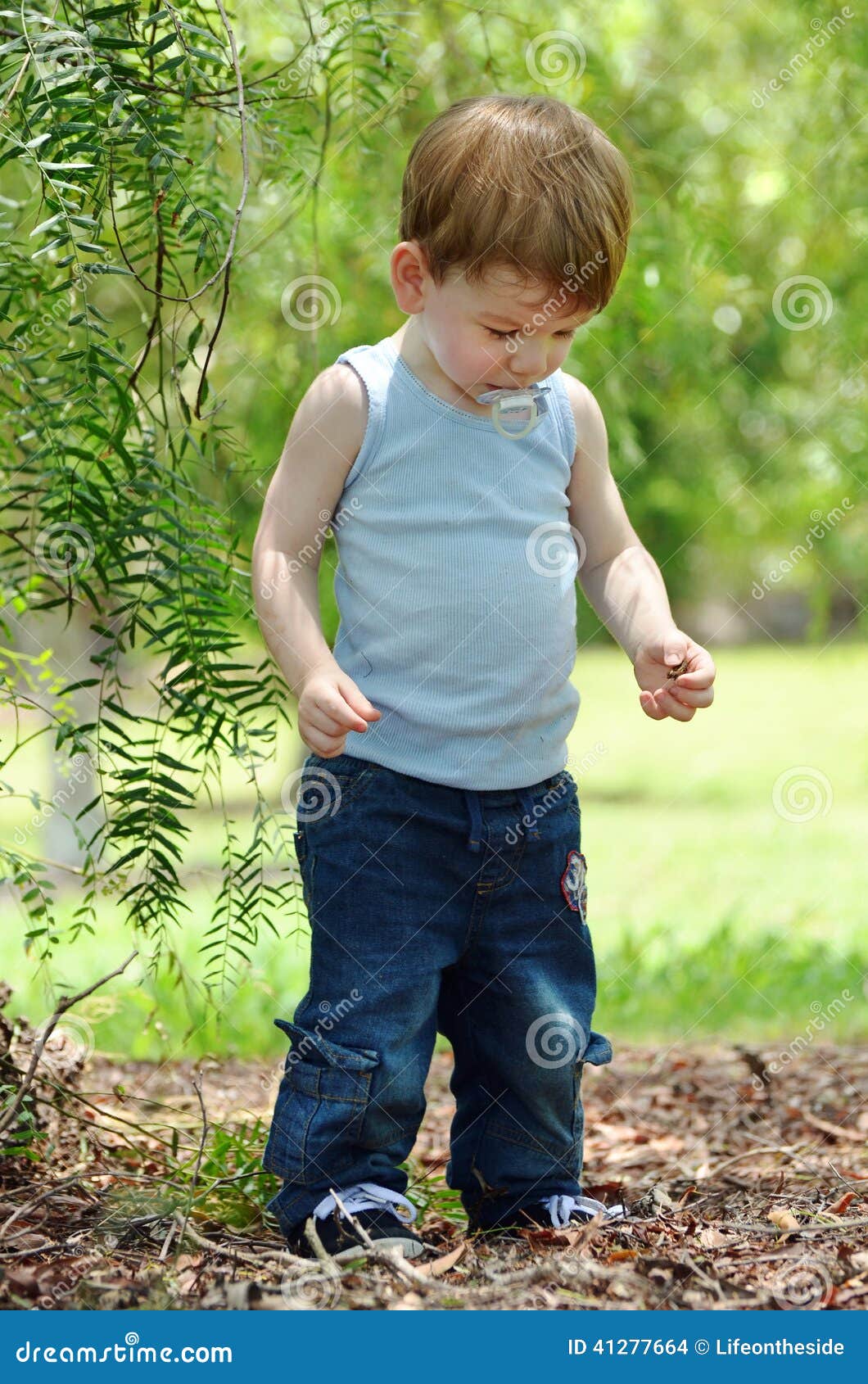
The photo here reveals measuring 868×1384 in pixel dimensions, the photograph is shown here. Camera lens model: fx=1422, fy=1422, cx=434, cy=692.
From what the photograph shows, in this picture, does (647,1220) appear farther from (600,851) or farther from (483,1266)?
(600,851)

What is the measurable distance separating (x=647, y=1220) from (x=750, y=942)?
3.73 m

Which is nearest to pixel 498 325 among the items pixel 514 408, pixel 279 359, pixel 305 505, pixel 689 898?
pixel 514 408

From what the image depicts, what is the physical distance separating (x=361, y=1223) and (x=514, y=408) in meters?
1.14

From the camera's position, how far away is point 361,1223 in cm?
191

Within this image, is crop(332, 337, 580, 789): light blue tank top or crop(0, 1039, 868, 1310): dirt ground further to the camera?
crop(332, 337, 580, 789): light blue tank top

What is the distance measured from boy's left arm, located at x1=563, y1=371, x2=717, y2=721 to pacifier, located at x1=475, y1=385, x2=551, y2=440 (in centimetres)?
14

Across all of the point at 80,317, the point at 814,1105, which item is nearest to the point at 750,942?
the point at 814,1105

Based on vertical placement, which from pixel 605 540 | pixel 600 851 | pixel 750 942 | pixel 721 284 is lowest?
pixel 600 851

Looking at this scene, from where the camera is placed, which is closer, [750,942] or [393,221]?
[393,221]

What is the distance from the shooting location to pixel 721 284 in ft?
19.1

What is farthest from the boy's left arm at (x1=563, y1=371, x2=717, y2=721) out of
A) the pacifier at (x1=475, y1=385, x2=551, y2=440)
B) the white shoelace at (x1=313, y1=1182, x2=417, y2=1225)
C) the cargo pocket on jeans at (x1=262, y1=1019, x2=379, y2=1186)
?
the white shoelace at (x1=313, y1=1182, x2=417, y2=1225)

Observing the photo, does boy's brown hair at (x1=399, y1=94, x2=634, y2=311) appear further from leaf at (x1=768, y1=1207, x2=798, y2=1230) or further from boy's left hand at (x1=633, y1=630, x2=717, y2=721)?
leaf at (x1=768, y1=1207, x2=798, y2=1230)

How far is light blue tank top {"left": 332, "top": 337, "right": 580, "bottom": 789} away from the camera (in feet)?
6.55

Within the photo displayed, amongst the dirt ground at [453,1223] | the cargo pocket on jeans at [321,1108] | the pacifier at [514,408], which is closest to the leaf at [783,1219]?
the dirt ground at [453,1223]
